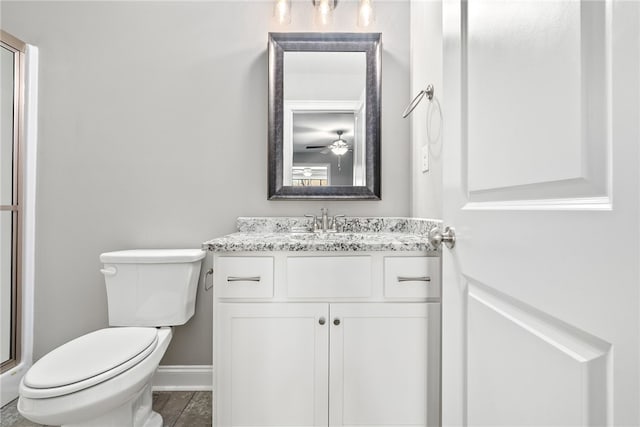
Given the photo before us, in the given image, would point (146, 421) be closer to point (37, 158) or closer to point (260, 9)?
point (37, 158)

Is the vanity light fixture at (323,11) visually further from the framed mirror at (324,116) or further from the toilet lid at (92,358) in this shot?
the toilet lid at (92,358)

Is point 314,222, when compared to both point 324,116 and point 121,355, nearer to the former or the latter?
point 324,116

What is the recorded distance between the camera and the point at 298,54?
1.74 m

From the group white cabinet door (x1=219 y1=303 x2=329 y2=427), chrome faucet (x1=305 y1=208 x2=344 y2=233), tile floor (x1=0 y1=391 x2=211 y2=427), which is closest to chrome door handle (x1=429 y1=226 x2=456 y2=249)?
white cabinet door (x1=219 y1=303 x2=329 y2=427)

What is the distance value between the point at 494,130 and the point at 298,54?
53.8 inches

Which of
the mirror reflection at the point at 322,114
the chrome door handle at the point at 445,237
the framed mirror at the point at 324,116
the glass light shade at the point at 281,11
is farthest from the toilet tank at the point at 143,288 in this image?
the glass light shade at the point at 281,11

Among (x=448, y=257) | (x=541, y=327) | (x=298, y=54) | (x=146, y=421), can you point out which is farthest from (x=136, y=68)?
(x=541, y=327)

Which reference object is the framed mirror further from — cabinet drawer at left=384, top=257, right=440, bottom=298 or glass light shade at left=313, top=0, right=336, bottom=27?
cabinet drawer at left=384, top=257, right=440, bottom=298

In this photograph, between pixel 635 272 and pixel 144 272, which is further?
pixel 144 272

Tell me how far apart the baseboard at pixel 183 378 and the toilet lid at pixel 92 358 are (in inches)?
22.2

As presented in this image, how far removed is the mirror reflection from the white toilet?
0.71 meters

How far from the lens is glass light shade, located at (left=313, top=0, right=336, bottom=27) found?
1.71m

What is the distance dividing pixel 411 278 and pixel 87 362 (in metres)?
1.14

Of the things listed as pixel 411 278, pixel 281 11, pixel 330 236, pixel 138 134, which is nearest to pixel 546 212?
pixel 411 278
